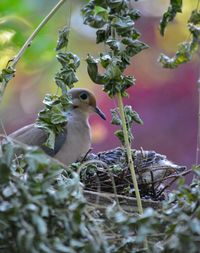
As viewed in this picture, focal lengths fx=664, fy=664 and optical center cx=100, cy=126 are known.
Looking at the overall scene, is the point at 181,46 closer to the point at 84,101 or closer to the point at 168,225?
the point at 168,225

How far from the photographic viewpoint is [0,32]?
2104 millimetres

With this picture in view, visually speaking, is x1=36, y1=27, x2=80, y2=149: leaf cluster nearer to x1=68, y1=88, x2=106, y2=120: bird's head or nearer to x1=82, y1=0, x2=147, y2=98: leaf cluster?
x1=82, y1=0, x2=147, y2=98: leaf cluster

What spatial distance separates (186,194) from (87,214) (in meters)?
0.15

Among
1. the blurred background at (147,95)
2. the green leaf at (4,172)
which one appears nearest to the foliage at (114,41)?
the green leaf at (4,172)

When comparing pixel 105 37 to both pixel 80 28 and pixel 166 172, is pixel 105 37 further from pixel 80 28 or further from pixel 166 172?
pixel 80 28

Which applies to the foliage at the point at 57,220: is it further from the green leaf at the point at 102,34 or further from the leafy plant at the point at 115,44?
the green leaf at the point at 102,34

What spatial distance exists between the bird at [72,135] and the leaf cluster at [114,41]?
826mm

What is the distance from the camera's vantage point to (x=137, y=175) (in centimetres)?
177

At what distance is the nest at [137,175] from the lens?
66.0 inches

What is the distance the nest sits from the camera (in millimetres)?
1676

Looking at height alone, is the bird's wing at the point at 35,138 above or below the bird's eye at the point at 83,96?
below

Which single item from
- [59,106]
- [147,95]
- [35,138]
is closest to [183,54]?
[59,106]

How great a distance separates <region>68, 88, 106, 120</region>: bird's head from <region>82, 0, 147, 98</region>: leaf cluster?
1.15 metres

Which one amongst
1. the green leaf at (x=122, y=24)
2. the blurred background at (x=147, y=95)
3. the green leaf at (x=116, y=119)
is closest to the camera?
the green leaf at (x=122, y=24)
